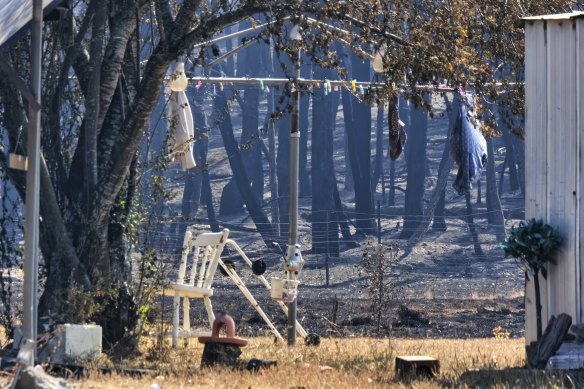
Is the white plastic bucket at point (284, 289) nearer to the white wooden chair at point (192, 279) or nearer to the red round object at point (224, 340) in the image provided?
the white wooden chair at point (192, 279)

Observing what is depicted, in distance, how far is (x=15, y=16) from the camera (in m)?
8.03

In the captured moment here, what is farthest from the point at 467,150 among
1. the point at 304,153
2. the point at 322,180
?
the point at 304,153

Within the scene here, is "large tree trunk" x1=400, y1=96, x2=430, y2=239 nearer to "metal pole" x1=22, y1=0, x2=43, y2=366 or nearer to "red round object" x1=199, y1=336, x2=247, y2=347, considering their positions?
"red round object" x1=199, y1=336, x2=247, y2=347

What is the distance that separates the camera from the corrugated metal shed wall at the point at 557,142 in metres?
8.30

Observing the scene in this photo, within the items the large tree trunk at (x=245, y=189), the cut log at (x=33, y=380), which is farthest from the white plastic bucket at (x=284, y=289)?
the large tree trunk at (x=245, y=189)

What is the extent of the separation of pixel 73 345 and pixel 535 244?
366 centimetres

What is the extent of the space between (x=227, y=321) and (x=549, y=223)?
9.52 feet

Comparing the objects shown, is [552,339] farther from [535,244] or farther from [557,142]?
[557,142]

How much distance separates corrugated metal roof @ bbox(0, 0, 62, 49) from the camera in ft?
25.1

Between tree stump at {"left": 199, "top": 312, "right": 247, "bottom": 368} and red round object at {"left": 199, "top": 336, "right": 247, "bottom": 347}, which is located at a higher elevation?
red round object at {"left": 199, "top": 336, "right": 247, "bottom": 347}

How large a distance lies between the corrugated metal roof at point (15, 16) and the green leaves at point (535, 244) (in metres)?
3.74

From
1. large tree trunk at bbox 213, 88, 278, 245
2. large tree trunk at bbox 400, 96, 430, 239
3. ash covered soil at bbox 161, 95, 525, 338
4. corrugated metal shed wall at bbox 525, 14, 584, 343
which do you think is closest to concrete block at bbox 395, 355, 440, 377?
corrugated metal shed wall at bbox 525, 14, 584, 343

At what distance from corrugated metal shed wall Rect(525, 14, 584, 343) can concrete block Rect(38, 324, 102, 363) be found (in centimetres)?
347

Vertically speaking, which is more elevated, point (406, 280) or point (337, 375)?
point (337, 375)
